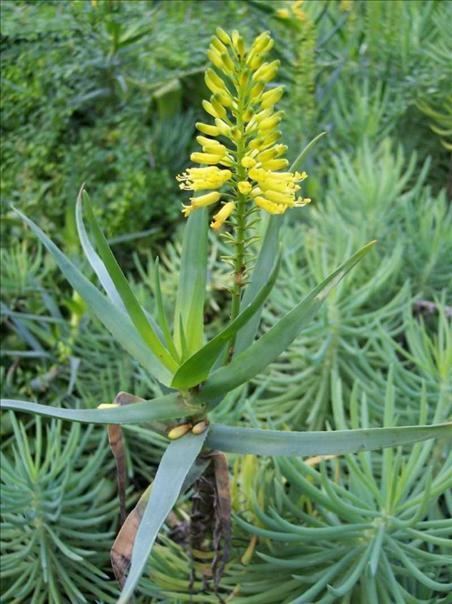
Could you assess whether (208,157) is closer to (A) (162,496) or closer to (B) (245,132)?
(B) (245,132)

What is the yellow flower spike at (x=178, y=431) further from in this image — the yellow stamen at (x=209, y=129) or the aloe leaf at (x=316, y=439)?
the yellow stamen at (x=209, y=129)

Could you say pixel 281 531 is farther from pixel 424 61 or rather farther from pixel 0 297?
pixel 424 61

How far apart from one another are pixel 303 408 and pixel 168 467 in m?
0.33

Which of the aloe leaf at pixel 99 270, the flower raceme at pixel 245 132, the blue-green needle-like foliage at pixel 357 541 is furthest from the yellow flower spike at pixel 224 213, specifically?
the blue-green needle-like foliage at pixel 357 541

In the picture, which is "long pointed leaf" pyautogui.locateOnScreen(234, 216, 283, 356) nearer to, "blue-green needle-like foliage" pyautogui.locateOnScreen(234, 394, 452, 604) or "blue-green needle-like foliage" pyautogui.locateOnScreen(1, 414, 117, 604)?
"blue-green needle-like foliage" pyautogui.locateOnScreen(234, 394, 452, 604)

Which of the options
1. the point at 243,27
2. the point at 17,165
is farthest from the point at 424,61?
the point at 17,165

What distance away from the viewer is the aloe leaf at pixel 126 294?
1.73 ft

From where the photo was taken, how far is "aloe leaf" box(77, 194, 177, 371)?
528mm

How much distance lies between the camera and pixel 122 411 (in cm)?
54

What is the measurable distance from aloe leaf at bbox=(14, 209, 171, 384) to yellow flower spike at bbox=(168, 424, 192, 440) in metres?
0.04

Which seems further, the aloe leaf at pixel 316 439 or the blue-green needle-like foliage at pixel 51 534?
the blue-green needle-like foliage at pixel 51 534

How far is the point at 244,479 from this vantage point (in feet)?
2.37

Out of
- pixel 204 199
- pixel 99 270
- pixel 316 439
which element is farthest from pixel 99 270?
pixel 316 439

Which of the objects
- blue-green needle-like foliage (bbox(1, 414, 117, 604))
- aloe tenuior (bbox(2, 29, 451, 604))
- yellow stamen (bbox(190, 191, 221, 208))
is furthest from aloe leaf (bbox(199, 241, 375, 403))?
blue-green needle-like foliage (bbox(1, 414, 117, 604))
